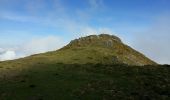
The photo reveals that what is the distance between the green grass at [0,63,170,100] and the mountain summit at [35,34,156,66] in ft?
43.2

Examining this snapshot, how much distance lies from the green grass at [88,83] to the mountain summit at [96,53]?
13163mm

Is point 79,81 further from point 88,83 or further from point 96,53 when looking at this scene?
point 96,53

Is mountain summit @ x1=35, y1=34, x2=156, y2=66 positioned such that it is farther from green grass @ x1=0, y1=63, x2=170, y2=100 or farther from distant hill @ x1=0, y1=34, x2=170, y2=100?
green grass @ x1=0, y1=63, x2=170, y2=100

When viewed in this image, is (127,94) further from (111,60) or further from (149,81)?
(111,60)

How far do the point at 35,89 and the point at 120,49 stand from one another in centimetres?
4305

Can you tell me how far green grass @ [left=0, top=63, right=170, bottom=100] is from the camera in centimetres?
3525

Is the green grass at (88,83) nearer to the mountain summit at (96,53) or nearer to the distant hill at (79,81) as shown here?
the distant hill at (79,81)

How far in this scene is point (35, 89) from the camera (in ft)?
124

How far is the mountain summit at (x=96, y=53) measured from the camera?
213 ft

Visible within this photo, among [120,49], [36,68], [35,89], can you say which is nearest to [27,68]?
[36,68]

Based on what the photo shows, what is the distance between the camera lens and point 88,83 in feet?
131

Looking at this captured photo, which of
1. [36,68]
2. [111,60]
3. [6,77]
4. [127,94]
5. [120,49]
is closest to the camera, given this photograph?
[127,94]

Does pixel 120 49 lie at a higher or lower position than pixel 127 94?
higher

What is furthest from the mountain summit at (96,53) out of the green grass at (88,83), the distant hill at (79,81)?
the green grass at (88,83)
